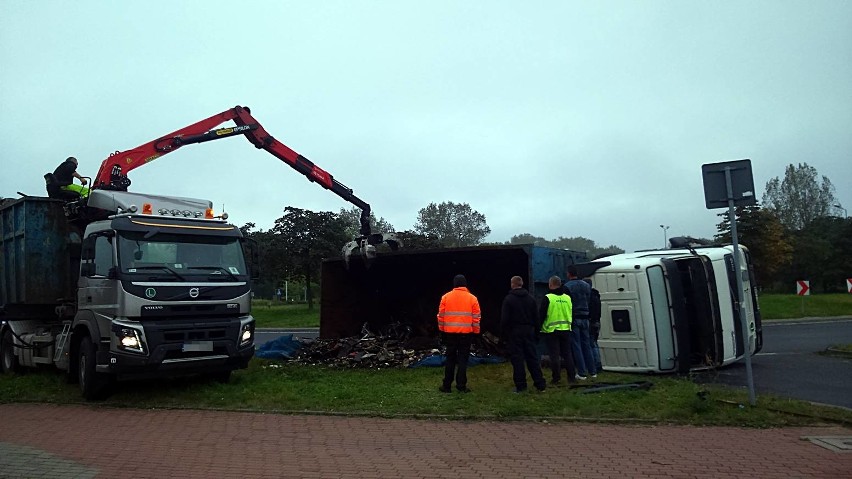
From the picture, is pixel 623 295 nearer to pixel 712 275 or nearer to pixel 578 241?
pixel 712 275

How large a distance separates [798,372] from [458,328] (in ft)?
22.1

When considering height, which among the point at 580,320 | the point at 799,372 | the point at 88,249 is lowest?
the point at 799,372

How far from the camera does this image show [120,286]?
888 centimetres

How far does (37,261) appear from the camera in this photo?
11.1 meters

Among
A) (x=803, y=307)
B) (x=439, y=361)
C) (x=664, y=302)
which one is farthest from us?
(x=803, y=307)

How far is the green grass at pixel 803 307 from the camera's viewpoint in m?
28.4

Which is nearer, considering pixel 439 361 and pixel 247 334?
pixel 247 334

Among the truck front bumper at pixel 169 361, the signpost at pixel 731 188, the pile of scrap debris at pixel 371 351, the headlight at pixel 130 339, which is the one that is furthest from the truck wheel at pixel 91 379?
the signpost at pixel 731 188

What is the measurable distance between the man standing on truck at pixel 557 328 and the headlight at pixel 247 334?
4.62 meters

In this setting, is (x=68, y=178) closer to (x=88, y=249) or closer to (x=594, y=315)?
(x=88, y=249)

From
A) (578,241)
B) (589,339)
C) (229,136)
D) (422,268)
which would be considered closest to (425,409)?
(589,339)

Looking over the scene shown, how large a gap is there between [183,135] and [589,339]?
9.64 m

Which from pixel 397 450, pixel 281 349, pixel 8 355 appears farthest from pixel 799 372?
pixel 8 355

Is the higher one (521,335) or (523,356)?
(521,335)
